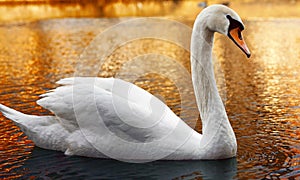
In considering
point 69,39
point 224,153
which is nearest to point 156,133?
point 224,153

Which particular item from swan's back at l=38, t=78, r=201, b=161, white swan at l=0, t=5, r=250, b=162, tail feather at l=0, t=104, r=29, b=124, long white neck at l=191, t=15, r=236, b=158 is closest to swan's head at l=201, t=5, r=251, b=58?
white swan at l=0, t=5, r=250, b=162

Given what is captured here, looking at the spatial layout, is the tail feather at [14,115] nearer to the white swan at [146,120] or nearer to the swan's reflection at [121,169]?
the white swan at [146,120]

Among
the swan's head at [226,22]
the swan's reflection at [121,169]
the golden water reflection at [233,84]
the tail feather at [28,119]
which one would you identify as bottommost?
the golden water reflection at [233,84]

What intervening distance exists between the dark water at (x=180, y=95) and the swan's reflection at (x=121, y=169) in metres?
0.01

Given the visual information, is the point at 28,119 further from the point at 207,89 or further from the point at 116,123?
the point at 207,89

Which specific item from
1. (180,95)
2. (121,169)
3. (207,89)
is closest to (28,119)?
(121,169)

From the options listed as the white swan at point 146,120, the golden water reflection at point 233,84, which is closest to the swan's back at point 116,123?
the white swan at point 146,120

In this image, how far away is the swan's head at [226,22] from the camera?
6516 millimetres

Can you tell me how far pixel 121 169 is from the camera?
6797 mm

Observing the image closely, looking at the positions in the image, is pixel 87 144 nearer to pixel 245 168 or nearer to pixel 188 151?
pixel 188 151

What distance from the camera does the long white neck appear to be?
6.80 meters

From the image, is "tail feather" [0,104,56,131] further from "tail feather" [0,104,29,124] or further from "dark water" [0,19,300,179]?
"dark water" [0,19,300,179]

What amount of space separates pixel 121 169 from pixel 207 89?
1.68 metres

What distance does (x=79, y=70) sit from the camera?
16.8 m
